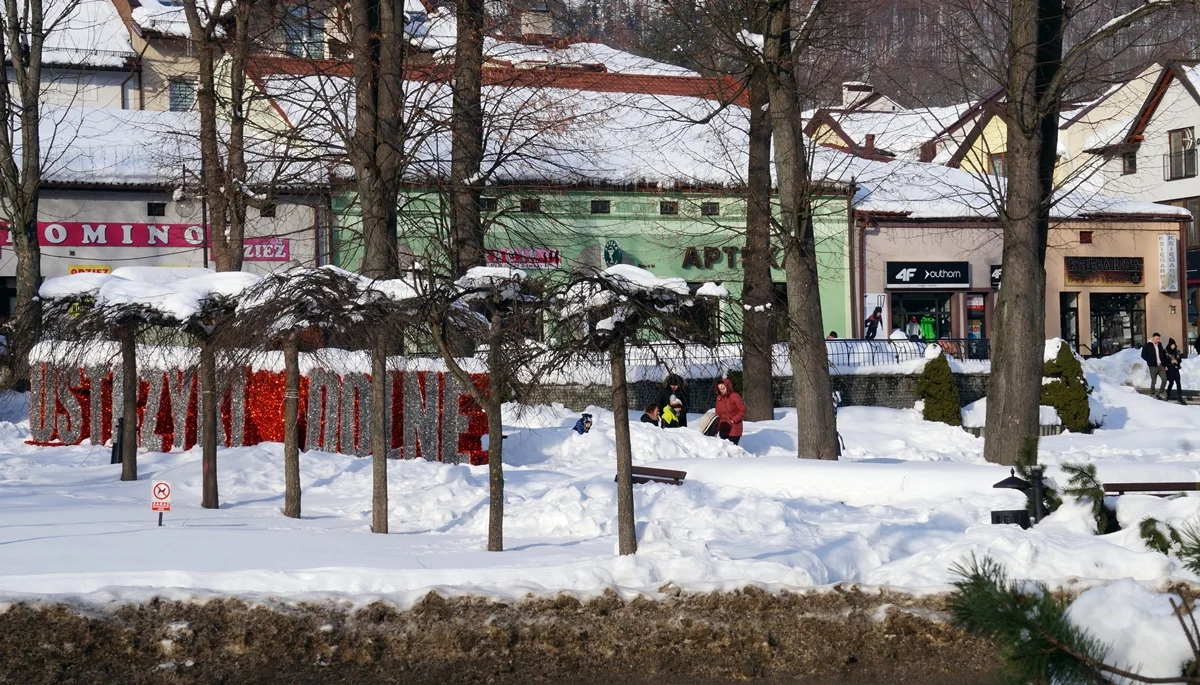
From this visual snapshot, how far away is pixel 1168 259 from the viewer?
42938 mm

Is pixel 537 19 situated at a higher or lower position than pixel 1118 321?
higher

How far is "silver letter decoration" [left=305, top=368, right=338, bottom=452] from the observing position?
1980 cm

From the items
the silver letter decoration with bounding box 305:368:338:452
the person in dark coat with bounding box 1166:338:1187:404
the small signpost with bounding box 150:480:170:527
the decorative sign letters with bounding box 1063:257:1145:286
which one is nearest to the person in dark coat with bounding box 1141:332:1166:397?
the person in dark coat with bounding box 1166:338:1187:404

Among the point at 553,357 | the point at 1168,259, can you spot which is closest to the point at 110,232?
the point at 553,357

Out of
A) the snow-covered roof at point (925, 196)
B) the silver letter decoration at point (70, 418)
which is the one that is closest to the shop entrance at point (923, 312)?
the snow-covered roof at point (925, 196)

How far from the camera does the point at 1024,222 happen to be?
17.6 m

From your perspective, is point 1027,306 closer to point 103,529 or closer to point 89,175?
point 103,529

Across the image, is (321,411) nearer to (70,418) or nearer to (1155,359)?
(70,418)

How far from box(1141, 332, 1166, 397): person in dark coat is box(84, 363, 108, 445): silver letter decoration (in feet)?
82.7

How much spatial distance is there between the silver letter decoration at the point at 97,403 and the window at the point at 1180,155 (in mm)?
42911

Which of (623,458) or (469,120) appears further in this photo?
(469,120)

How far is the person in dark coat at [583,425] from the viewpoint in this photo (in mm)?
22469

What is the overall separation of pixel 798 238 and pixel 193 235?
72.4ft

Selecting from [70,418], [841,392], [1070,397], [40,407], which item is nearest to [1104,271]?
[1070,397]
